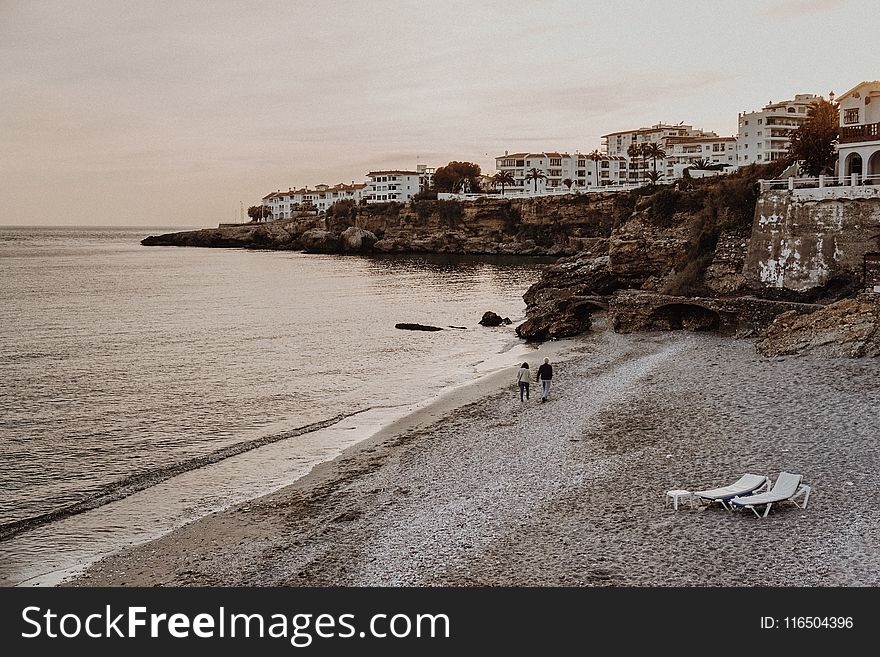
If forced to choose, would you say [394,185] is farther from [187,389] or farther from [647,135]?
[187,389]

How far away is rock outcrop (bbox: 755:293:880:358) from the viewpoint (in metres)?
26.2

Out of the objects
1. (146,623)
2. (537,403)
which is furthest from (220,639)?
(537,403)

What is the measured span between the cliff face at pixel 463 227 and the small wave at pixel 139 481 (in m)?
93.9

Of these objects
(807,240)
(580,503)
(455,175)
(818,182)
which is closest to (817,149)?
(818,182)

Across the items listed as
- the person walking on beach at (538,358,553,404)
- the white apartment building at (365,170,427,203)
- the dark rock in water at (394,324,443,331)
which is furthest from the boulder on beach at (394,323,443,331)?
the white apartment building at (365,170,427,203)

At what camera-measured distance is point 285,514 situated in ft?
57.4

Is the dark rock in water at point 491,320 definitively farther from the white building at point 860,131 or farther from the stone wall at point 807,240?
the white building at point 860,131

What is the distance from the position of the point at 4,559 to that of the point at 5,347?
1179 inches

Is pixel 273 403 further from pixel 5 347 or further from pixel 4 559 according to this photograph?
pixel 5 347

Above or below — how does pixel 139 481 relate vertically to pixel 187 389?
below

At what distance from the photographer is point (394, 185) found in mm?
177625

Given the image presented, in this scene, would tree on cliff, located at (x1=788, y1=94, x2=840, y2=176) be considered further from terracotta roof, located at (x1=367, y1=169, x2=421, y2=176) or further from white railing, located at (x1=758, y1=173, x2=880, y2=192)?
terracotta roof, located at (x1=367, y1=169, x2=421, y2=176)

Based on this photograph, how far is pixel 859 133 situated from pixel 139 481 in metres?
37.8

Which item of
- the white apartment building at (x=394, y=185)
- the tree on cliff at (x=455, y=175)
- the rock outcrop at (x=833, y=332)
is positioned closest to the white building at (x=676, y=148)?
the tree on cliff at (x=455, y=175)
